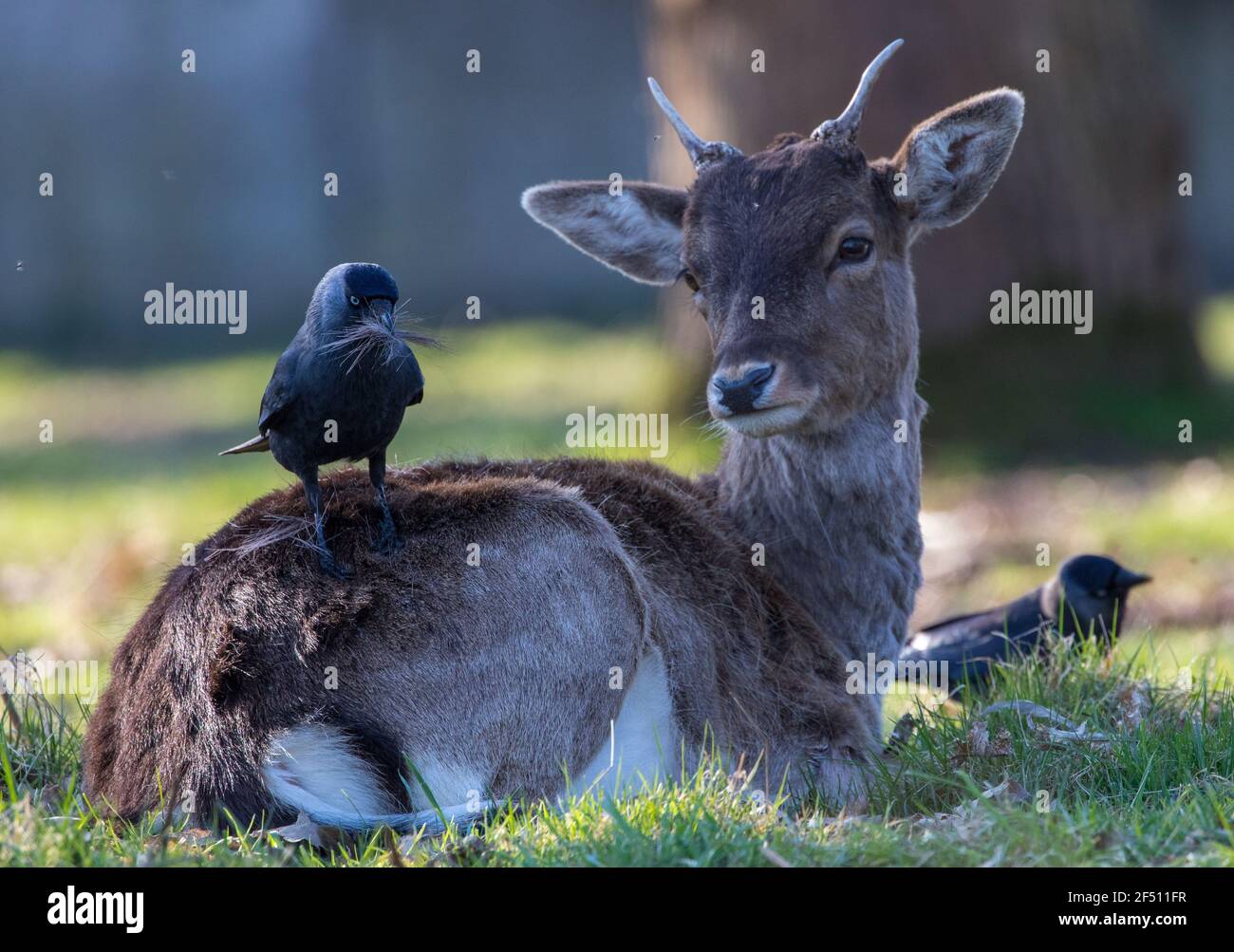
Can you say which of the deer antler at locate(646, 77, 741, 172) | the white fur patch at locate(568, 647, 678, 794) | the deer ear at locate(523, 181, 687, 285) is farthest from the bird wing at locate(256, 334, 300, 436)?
the deer antler at locate(646, 77, 741, 172)

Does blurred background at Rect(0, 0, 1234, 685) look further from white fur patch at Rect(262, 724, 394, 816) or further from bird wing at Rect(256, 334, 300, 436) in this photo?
white fur patch at Rect(262, 724, 394, 816)

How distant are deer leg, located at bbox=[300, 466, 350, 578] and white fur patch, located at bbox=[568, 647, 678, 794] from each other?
866 mm

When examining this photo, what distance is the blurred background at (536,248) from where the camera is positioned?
9852 millimetres

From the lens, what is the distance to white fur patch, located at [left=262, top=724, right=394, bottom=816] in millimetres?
3766

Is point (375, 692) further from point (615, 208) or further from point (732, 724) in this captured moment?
point (615, 208)

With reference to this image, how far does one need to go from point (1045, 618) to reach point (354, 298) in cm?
337

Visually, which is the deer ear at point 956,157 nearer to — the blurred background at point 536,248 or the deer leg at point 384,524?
the blurred background at point 536,248

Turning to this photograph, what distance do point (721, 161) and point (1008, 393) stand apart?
616 centimetres

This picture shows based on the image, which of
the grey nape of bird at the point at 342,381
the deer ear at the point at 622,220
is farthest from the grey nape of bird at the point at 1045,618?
the grey nape of bird at the point at 342,381

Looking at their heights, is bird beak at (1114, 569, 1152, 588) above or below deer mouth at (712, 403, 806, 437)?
below

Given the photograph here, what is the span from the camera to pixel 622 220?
5.54 m

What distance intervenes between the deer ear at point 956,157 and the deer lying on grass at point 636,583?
0.03 ft

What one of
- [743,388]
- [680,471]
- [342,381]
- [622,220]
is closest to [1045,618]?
[743,388]
